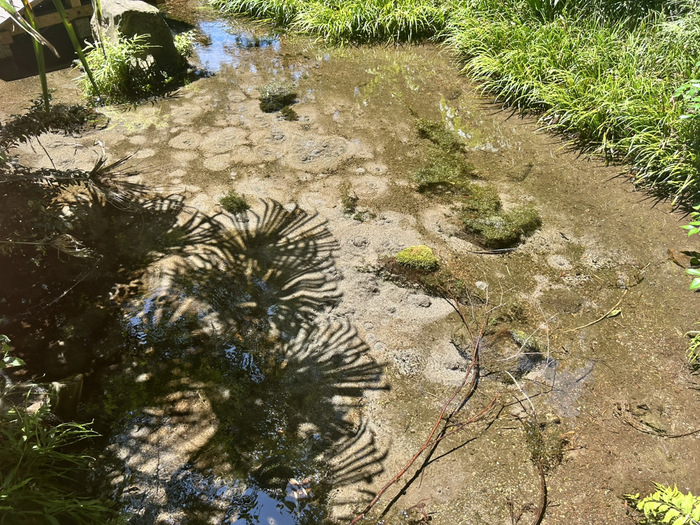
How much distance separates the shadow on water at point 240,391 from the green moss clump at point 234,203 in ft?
1.00

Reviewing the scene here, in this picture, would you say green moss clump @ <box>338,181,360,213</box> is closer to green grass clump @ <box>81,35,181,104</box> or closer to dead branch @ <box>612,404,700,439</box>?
dead branch @ <box>612,404,700,439</box>

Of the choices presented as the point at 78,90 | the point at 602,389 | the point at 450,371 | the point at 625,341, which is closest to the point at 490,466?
the point at 450,371

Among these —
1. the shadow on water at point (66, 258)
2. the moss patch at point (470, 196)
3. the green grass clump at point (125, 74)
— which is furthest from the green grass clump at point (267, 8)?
the shadow on water at point (66, 258)

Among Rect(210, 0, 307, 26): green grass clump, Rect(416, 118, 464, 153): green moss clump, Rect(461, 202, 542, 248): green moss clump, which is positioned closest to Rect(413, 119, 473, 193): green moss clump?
Rect(416, 118, 464, 153): green moss clump

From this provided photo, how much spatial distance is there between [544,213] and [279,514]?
2701mm

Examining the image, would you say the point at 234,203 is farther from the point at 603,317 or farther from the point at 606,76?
the point at 606,76

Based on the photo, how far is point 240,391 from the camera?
246 cm

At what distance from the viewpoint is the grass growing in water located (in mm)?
3777

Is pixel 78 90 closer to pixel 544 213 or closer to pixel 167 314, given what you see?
pixel 167 314

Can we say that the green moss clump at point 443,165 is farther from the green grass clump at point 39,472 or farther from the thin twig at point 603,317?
the green grass clump at point 39,472

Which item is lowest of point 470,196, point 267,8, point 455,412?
point 455,412

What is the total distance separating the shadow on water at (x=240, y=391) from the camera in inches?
83.1

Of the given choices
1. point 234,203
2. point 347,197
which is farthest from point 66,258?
point 347,197

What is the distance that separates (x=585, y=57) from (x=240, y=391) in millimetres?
4219
